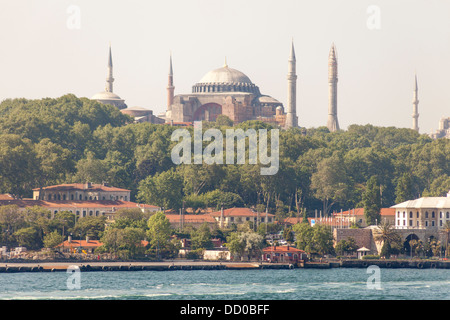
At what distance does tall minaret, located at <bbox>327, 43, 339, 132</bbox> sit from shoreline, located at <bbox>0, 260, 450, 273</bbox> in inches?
Answer: 2814

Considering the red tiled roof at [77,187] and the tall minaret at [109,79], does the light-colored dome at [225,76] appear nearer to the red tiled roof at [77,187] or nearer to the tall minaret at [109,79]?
the tall minaret at [109,79]

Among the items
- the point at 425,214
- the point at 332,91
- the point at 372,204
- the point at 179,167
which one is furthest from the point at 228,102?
the point at 425,214

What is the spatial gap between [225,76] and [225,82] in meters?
A: 1.48

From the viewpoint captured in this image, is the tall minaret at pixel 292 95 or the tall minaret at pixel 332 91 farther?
the tall minaret at pixel 332 91

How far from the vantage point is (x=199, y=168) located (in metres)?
123

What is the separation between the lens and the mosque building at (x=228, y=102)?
16300 centimetres

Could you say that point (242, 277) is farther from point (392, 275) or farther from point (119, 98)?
point (119, 98)

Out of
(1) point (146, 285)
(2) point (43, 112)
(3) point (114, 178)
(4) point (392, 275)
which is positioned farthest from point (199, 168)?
(1) point (146, 285)

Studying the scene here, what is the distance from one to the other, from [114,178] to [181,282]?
42.0 meters

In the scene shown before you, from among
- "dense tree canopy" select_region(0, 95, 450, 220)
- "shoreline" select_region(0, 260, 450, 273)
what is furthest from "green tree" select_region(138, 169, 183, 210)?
"shoreline" select_region(0, 260, 450, 273)

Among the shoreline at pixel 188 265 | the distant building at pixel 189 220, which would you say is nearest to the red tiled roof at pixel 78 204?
the distant building at pixel 189 220

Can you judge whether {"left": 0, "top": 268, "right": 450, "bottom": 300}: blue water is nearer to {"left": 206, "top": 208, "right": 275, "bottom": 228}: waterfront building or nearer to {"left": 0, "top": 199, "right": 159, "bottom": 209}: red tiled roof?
{"left": 206, "top": 208, "right": 275, "bottom": 228}: waterfront building

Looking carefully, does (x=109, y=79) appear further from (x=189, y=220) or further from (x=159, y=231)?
(x=159, y=231)

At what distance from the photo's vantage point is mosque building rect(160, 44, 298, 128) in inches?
6417
